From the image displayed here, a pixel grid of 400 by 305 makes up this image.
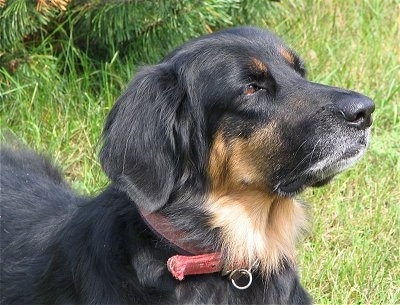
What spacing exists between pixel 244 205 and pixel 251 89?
450 mm

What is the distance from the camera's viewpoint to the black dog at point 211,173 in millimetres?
3336

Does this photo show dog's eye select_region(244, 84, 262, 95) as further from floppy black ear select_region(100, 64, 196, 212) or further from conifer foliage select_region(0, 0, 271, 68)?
conifer foliage select_region(0, 0, 271, 68)

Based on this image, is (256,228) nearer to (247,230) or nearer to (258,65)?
(247,230)

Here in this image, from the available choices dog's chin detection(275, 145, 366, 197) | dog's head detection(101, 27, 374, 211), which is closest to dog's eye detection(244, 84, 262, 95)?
dog's head detection(101, 27, 374, 211)

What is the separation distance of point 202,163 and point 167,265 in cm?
41

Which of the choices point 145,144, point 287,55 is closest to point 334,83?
point 287,55

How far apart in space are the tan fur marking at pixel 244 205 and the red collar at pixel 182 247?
6cm

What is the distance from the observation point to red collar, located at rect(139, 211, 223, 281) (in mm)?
3340

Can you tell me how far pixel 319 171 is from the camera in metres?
3.40

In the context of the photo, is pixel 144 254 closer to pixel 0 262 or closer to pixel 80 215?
pixel 80 215

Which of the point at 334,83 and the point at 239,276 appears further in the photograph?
the point at 334,83

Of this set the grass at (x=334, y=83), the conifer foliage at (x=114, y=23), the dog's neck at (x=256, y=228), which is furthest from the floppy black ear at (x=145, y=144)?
the conifer foliage at (x=114, y=23)

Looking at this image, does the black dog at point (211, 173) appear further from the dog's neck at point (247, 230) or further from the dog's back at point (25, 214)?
the dog's back at point (25, 214)

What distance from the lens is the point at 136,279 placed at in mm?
3352
